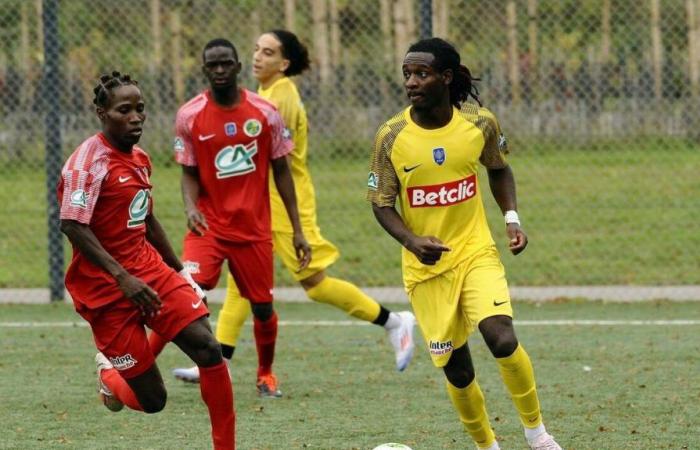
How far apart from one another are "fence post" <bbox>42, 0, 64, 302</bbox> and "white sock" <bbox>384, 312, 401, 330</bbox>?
3.83m

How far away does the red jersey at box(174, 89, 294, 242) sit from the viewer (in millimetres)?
7953

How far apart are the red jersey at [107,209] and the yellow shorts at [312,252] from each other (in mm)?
2502

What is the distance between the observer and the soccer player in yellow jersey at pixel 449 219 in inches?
244

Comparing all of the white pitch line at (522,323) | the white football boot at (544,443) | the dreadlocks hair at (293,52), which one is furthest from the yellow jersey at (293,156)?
the white football boot at (544,443)

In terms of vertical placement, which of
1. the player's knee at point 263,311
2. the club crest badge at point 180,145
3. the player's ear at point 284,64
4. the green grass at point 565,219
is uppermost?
the player's ear at point 284,64

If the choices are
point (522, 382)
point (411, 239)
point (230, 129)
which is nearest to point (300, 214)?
point (230, 129)

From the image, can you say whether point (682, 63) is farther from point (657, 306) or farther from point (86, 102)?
point (86, 102)

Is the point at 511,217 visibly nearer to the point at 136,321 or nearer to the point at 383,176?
the point at 383,176

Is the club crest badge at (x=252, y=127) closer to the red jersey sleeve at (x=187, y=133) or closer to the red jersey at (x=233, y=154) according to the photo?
the red jersey at (x=233, y=154)

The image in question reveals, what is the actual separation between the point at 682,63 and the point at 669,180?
1179 millimetres

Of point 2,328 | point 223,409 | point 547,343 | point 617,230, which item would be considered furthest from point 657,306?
point 223,409

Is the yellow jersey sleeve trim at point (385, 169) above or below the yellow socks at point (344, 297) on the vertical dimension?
above

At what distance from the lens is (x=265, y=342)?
8.15 metres

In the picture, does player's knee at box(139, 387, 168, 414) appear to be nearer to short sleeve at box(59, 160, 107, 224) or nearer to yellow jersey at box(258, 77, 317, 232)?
short sleeve at box(59, 160, 107, 224)
